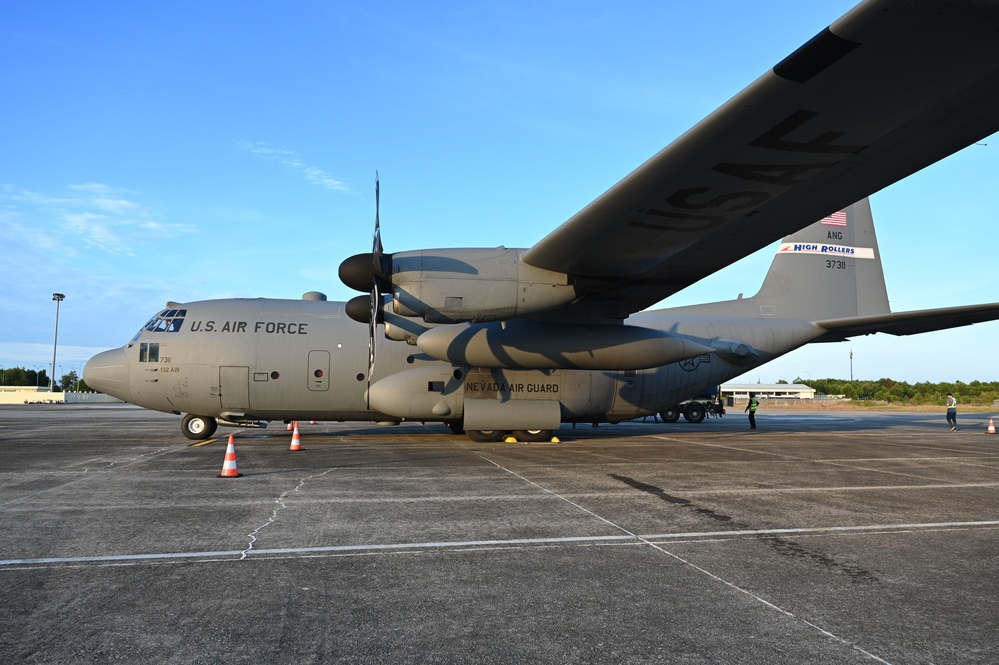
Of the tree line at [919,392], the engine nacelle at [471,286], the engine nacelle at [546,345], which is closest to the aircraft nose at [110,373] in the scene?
the engine nacelle at [546,345]

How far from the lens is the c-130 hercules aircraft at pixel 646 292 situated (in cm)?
649

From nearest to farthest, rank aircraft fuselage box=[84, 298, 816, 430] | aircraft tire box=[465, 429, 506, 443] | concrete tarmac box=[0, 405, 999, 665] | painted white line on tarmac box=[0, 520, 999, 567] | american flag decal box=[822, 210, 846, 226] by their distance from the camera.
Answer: concrete tarmac box=[0, 405, 999, 665]
painted white line on tarmac box=[0, 520, 999, 567]
aircraft fuselage box=[84, 298, 816, 430]
aircraft tire box=[465, 429, 506, 443]
american flag decal box=[822, 210, 846, 226]

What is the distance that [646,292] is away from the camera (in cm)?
1364

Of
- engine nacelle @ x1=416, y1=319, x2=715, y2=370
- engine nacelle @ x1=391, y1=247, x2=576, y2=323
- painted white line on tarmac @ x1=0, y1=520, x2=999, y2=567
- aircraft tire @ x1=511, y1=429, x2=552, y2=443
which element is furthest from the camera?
aircraft tire @ x1=511, y1=429, x2=552, y2=443

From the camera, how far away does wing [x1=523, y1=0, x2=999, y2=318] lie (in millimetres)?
5715

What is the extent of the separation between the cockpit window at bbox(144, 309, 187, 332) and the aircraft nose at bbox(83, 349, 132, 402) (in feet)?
3.14

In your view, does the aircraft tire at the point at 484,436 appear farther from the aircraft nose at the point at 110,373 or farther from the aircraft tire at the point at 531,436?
the aircraft nose at the point at 110,373

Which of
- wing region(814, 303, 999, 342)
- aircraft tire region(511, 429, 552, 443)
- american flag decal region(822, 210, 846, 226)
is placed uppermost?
american flag decal region(822, 210, 846, 226)

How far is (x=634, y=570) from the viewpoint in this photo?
488 centimetres

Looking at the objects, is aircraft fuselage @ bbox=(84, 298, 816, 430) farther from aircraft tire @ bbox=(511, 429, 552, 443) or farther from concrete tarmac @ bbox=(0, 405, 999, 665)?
concrete tarmac @ bbox=(0, 405, 999, 665)

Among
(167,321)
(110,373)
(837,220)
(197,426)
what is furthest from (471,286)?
(837,220)

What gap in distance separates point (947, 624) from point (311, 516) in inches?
221

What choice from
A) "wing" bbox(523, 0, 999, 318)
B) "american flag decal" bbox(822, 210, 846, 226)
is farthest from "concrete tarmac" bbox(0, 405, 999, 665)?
"american flag decal" bbox(822, 210, 846, 226)

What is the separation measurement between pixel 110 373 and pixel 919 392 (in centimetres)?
8429
